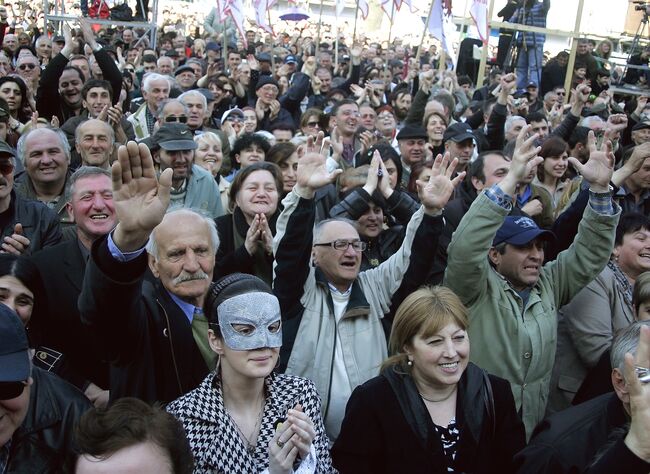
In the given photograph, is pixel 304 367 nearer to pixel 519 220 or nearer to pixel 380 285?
pixel 380 285

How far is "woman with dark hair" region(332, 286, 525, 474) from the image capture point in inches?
120

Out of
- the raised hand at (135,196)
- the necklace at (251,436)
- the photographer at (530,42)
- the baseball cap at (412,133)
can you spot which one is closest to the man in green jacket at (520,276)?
the necklace at (251,436)

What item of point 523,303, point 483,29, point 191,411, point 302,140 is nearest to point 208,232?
point 191,411

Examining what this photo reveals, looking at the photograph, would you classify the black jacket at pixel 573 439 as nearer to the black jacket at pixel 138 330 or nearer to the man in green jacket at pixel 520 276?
the man in green jacket at pixel 520 276

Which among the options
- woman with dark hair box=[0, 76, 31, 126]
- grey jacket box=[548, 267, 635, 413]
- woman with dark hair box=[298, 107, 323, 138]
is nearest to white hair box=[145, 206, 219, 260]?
grey jacket box=[548, 267, 635, 413]

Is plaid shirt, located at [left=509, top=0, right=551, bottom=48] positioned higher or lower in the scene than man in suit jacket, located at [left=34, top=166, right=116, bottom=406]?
higher

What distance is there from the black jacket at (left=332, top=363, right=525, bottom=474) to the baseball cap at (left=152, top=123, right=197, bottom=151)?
9.20 feet

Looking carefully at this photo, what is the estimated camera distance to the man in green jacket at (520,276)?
356 centimetres

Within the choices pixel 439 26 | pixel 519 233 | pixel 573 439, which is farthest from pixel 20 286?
pixel 439 26

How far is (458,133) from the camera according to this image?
728 centimetres

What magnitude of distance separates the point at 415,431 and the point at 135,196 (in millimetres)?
1397

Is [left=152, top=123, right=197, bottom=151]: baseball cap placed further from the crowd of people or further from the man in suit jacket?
the man in suit jacket

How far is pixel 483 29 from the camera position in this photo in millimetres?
11578

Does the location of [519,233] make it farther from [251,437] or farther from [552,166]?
[552,166]
